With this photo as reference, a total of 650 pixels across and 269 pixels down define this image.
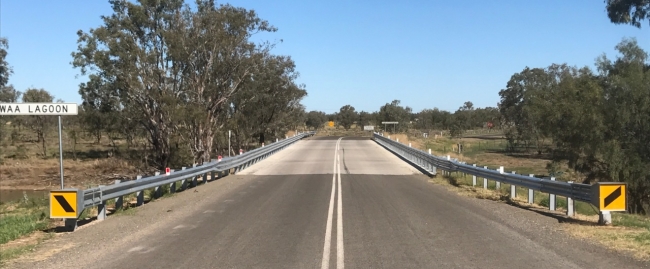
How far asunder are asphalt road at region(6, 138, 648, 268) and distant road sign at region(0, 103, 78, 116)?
2.60m

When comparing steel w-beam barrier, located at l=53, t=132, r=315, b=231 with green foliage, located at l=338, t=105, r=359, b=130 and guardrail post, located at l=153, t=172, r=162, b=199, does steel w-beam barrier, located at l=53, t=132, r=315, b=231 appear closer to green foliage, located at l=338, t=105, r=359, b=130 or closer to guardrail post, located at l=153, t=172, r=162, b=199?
guardrail post, located at l=153, t=172, r=162, b=199

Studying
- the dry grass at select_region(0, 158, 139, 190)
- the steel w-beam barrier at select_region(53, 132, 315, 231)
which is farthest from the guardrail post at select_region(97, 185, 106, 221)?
the dry grass at select_region(0, 158, 139, 190)

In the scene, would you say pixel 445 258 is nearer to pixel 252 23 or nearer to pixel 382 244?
pixel 382 244

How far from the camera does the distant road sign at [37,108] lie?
12.6m

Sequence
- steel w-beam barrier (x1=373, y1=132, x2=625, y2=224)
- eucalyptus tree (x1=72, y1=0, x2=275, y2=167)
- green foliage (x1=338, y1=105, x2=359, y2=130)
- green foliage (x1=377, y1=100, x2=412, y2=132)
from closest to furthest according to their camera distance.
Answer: steel w-beam barrier (x1=373, y1=132, x2=625, y2=224) → eucalyptus tree (x1=72, y1=0, x2=275, y2=167) → green foliage (x1=377, y1=100, x2=412, y2=132) → green foliage (x1=338, y1=105, x2=359, y2=130)

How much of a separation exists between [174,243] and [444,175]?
1709 centimetres

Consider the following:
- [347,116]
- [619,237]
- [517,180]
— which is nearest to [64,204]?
[619,237]

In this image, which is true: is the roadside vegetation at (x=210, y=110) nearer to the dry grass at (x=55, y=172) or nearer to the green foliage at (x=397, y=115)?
the dry grass at (x=55, y=172)

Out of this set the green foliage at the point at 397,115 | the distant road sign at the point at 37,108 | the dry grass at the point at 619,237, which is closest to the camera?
the dry grass at the point at 619,237

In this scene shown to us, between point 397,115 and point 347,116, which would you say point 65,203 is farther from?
point 347,116

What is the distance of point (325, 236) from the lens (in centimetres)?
1038

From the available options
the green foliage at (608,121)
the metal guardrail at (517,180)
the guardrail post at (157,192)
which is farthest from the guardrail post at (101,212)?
the green foliage at (608,121)

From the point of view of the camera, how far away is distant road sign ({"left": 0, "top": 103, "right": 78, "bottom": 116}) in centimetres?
1265

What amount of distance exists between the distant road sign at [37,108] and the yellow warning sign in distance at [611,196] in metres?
11.1
